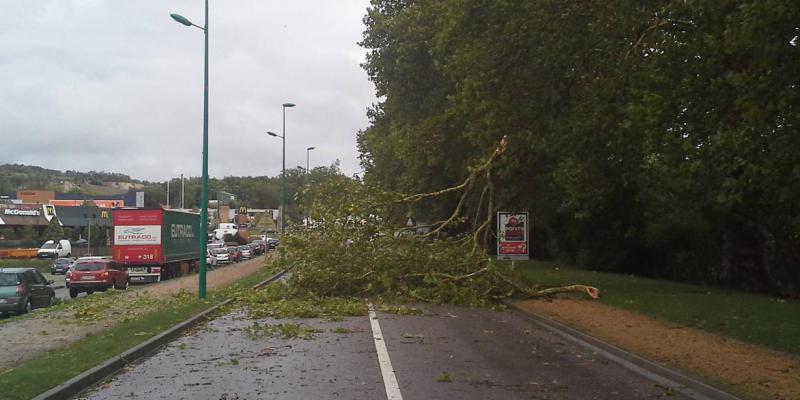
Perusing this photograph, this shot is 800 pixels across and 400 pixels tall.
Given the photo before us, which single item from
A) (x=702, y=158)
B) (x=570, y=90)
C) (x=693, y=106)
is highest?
(x=570, y=90)

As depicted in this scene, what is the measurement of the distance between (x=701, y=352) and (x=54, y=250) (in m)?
50.3

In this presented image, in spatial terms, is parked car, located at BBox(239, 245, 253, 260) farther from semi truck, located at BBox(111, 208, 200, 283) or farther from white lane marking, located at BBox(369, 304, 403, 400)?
white lane marking, located at BBox(369, 304, 403, 400)

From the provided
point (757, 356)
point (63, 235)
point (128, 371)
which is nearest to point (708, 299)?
point (757, 356)

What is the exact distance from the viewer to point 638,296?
20438 mm

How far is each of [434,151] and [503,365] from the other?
57.2 feet

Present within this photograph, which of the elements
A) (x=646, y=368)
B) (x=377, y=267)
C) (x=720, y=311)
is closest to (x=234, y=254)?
(x=377, y=267)

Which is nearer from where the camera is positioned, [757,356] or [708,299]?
[757,356]

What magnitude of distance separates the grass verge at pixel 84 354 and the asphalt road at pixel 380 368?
544 mm

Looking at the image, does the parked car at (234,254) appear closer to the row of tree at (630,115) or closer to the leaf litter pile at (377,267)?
the row of tree at (630,115)

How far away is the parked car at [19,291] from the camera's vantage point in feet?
66.2

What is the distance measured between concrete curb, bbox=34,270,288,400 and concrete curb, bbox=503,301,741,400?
722cm

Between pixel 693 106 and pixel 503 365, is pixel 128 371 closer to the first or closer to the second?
pixel 503 365

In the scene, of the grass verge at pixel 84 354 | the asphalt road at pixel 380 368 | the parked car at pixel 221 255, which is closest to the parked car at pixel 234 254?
the parked car at pixel 221 255

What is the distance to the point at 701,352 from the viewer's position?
11461 millimetres
